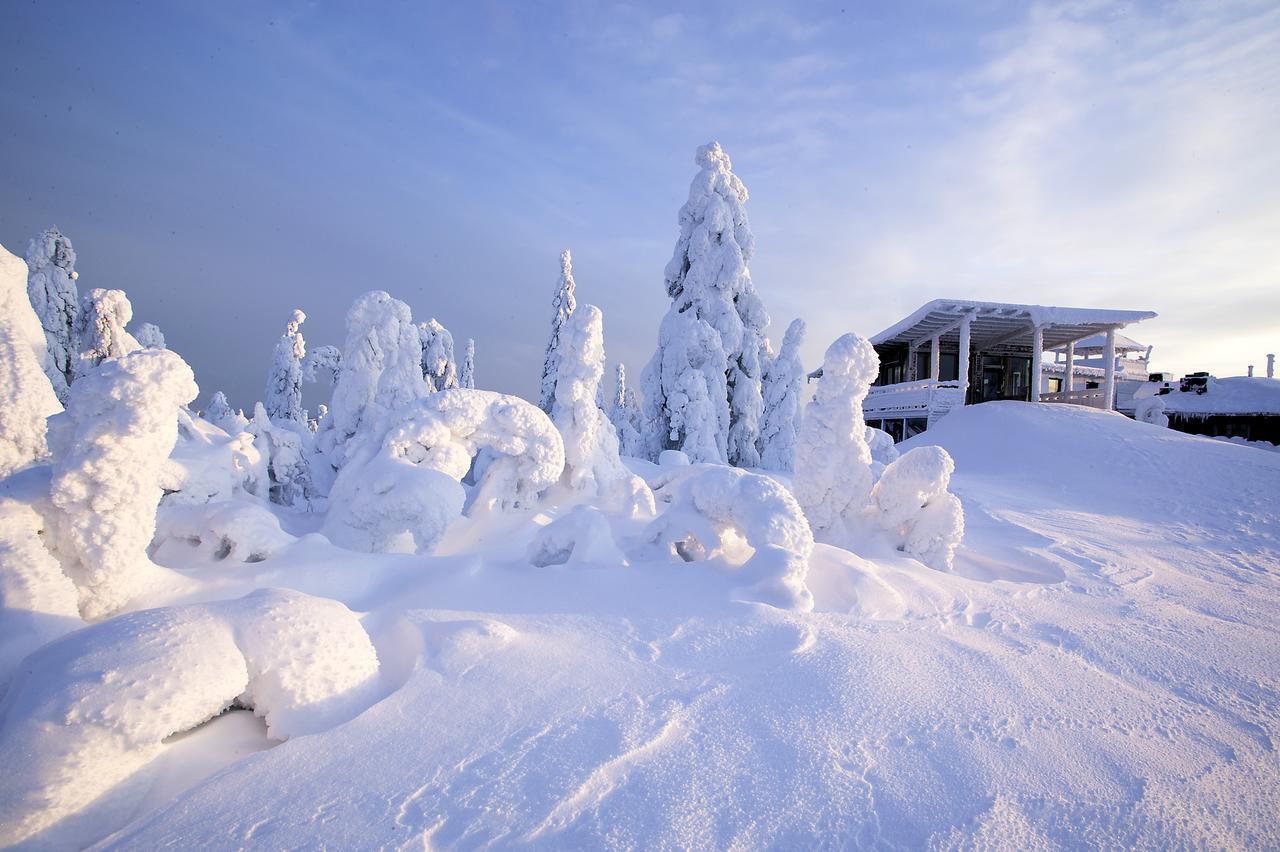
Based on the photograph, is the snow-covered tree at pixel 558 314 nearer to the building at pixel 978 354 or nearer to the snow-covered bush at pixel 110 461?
the building at pixel 978 354

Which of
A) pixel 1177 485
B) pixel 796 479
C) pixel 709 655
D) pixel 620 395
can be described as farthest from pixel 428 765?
pixel 620 395

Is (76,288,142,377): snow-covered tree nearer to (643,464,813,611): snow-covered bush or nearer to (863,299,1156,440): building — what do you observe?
(643,464,813,611): snow-covered bush

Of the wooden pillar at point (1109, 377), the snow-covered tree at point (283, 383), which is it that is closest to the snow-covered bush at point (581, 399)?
the wooden pillar at point (1109, 377)

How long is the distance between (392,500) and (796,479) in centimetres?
513

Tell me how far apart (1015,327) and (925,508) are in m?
20.6

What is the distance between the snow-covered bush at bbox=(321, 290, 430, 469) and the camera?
11461 millimetres

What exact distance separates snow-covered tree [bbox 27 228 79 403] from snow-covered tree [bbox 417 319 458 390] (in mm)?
11265

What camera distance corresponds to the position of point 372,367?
1166 cm

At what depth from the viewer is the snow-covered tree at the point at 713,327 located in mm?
18422

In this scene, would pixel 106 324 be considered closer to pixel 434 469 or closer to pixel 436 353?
pixel 434 469

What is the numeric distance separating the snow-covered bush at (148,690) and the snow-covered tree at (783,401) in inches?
701

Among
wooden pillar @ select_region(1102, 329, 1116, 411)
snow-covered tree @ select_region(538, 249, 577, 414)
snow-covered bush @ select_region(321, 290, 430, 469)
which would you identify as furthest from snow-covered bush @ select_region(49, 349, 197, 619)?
wooden pillar @ select_region(1102, 329, 1116, 411)

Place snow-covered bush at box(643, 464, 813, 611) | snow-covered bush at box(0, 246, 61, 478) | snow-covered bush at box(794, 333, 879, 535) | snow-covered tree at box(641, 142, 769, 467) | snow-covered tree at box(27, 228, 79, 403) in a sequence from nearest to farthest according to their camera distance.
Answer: snow-covered bush at box(0, 246, 61, 478) → snow-covered bush at box(643, 464, 813, 611) → snow-covered bush at box(794, 333, 879, 535) → snow-covered tree at box(27, 228, 79, 403) → snow-covered tree at box(641, 142, 769, 467)

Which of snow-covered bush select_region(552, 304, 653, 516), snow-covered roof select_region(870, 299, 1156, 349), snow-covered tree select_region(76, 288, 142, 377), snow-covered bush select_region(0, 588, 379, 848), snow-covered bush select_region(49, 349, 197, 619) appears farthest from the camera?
snow-covered roof select_region(870, 299, 1156, 349)
